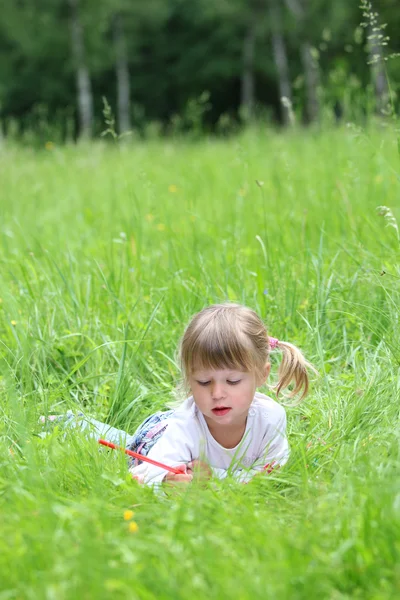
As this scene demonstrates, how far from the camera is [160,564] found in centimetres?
156

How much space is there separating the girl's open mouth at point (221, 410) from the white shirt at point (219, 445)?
0.08 metres

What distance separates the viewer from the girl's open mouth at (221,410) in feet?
7.43

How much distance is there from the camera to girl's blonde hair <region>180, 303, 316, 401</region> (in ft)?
7.39

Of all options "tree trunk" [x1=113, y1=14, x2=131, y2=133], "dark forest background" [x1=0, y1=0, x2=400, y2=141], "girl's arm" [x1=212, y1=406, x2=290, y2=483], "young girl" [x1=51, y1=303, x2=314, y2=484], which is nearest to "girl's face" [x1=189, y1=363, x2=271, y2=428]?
"young girl" [x1=51, y1=303, x2=314, y2=484]

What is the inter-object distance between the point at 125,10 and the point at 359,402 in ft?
75.3

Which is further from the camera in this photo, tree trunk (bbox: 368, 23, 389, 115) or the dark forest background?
the dark forest background

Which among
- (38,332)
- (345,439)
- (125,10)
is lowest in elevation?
(345,439)

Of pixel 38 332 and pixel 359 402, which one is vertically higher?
pixel 38 332

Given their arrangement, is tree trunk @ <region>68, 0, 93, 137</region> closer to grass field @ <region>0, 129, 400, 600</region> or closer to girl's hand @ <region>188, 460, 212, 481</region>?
grass field @ <region>0, 129, 400, 600</region>

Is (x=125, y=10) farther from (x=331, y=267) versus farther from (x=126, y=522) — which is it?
(x=126, y=522)

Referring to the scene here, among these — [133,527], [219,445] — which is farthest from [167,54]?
[133,527]

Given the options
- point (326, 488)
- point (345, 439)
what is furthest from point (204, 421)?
point (326, 488)

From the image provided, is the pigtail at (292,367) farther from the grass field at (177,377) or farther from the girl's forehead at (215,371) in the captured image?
the girl's forehead at (215,371)

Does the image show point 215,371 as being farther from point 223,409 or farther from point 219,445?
point 219,445
